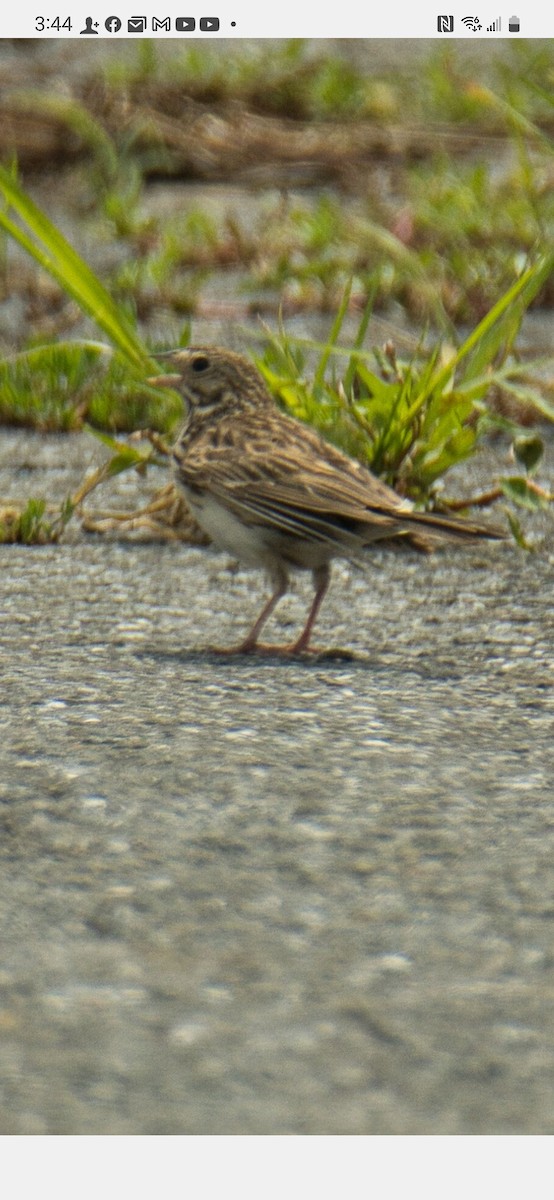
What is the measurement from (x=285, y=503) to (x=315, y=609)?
0.27m

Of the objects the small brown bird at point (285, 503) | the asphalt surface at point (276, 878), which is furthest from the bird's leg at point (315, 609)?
the asphalt surface at point (276, 878)

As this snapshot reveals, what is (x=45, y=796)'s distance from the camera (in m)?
3.02

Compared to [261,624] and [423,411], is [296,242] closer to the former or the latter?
[423,411]

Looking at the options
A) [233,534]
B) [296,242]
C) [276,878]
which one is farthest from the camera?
[296,242]

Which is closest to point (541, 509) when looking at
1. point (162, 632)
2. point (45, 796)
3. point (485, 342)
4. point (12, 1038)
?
point (485, 342)

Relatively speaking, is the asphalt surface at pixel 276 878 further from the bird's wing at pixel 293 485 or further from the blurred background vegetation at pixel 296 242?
the blurred background vegetation at pixel 296 242

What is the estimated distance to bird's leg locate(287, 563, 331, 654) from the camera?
407 cm

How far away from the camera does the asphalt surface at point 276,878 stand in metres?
2.17

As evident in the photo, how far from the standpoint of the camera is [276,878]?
2.74 metres

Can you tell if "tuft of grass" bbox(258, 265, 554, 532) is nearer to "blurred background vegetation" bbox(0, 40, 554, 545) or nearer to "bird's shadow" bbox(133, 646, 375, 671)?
"blurred background vegetation" bbox(0, 40, 554, 545)

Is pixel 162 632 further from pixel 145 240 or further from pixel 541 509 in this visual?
pixel 145 240

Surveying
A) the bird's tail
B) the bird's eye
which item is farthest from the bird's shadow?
the bird's eye

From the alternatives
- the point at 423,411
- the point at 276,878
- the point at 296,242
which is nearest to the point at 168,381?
the point at 423,411

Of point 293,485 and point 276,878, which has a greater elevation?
point 293,485
